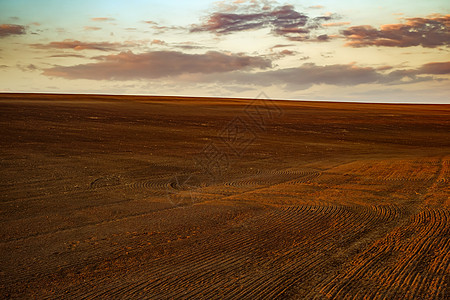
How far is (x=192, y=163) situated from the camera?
19.0 m

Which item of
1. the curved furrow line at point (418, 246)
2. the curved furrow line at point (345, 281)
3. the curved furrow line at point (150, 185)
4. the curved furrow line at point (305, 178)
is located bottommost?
the curved furrow line at point (150, 185)

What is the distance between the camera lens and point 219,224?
9727 millimetres

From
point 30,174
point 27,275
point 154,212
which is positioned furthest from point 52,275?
point 30,174

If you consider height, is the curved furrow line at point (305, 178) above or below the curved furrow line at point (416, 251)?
below

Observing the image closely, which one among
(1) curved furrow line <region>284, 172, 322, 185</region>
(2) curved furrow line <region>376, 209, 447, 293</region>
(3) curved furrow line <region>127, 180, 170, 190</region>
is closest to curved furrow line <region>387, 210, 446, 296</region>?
(2) curved furrow line <region>376, 209, 447, 293</region>

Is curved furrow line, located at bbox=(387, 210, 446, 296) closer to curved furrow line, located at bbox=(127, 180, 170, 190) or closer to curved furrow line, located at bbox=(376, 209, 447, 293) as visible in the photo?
curved furrow line, located at bbox=(376, 209, 447, 293)

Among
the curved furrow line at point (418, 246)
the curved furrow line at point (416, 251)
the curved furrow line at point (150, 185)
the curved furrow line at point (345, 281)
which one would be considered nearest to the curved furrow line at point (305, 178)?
the curved furrow line at point (150, 185)

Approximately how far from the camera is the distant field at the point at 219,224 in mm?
6551

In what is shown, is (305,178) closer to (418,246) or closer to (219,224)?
(219,224)

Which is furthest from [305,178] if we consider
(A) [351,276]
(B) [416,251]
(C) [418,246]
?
(A) [351,276]

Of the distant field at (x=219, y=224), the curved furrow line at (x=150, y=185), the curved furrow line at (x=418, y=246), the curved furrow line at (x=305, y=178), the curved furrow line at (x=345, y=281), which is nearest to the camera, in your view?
the curved furrow line at (x=345, y=281)

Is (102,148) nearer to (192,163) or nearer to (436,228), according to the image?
(192,163)

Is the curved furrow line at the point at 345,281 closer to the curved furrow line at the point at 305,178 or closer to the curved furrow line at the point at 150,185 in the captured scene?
the curved furrow line at the point at 305,178

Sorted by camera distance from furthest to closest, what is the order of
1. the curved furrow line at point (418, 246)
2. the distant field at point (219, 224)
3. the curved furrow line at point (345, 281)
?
1. the curved furrow line at point (418, 246)
2. the distant field at point (219, 224)
3. the curved furrow line at point (345, 281)
